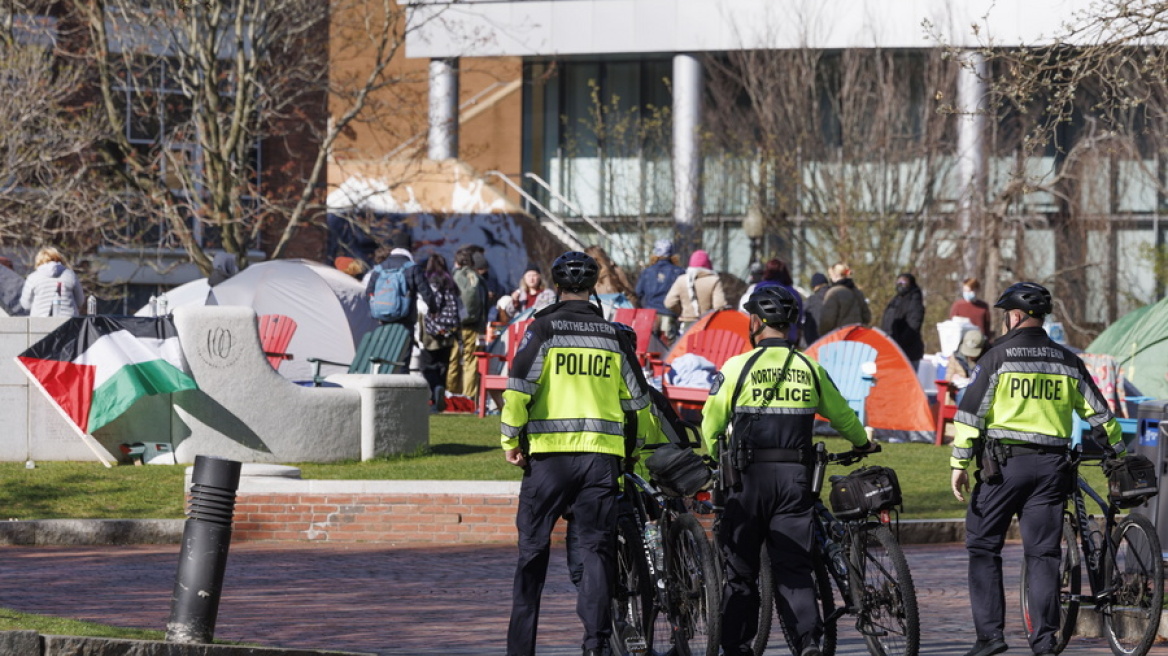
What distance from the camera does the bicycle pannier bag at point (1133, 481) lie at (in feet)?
30.0

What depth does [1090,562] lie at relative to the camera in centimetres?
918

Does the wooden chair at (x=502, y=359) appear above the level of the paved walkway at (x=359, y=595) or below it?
above

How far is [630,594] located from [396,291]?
10912 mm

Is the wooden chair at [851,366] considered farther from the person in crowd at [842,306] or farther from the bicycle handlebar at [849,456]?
the bicycle handlebar at [849,456]

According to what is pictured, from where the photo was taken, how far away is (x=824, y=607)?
8.52 meters

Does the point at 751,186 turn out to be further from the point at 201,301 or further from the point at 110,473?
the point at 110,473

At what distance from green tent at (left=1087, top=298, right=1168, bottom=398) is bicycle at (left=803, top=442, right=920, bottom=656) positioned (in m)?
13.8

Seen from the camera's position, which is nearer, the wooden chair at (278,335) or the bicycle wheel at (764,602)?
the bicycle wheel at (764,602)

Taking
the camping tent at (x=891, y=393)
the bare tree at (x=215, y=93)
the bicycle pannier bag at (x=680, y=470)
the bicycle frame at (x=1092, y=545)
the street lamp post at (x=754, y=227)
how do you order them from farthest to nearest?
the street lamp post at (x=754, y=227) → the bare tree at (x=215, y=93) → the camping tent at (x=891, y=393) → the bicycle frame at (x=1092, y=545) → the bicycle pannier bag at (x=680, y=470)

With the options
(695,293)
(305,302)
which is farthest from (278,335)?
(695,293)

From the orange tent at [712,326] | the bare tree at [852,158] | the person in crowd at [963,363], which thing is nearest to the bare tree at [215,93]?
the bare tree at [852,158]

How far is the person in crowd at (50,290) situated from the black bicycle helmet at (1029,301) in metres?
12.8

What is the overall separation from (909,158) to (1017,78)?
23.1m

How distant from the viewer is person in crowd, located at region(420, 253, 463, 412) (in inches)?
788
